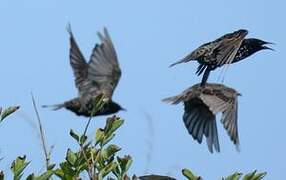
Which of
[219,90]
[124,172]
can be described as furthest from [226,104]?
[124,172]

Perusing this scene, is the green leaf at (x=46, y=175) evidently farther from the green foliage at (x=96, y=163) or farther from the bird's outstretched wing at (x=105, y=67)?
the bird's outstretched wing at (x=105, y=67)

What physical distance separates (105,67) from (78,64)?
77 cm

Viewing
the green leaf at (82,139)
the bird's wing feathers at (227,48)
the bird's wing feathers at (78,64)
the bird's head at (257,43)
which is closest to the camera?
the green leaf at (82,139)

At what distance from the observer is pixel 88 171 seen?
82.4 inches

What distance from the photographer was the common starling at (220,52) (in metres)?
3.30

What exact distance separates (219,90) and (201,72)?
157 cm

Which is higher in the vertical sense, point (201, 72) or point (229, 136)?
point (201, 72)

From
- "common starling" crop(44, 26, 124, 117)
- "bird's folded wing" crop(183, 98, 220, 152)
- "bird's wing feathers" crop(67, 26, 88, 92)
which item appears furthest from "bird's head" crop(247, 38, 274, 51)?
"bird's wing feathers" crop(67, 26, 88, 92)

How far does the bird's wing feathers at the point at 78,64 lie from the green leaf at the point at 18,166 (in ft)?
23.7

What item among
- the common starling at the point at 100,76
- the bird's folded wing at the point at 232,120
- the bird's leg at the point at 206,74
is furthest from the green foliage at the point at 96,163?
the common starling at the point at 100,76

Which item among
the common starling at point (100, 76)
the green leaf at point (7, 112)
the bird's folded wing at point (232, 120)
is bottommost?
the common starling at point (100, 76)

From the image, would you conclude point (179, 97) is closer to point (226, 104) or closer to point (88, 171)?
point (226, 104)

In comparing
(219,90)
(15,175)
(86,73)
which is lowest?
(86,73)

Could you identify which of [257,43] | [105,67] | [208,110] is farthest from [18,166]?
[105,67]
